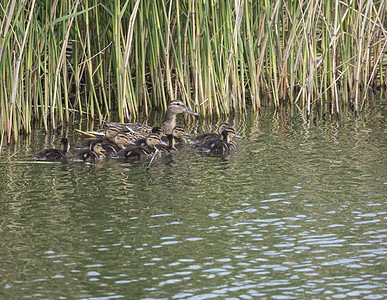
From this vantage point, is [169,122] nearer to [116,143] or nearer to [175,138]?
[175,138]

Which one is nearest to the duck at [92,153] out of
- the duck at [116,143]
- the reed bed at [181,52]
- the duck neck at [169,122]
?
the duck at [116,143]

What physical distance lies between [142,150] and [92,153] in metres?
0.50

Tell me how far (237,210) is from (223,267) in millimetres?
1138

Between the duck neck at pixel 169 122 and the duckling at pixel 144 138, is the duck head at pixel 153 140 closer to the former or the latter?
the duckling at pixel 144 138

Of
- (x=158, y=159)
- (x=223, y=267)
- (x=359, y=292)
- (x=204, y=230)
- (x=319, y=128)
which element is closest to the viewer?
(x=359, y=292)

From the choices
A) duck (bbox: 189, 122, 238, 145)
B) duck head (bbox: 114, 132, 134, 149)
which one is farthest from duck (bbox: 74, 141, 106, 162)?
duck (bbox: 189, 122, 238, 145)

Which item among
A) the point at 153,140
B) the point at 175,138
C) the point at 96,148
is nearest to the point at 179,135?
the point at 175,138

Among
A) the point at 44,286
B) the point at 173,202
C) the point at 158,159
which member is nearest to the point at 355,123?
the point at 158,159

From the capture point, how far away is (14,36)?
783cm

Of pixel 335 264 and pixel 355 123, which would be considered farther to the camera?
pixel 355 123

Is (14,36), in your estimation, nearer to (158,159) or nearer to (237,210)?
(158,159)

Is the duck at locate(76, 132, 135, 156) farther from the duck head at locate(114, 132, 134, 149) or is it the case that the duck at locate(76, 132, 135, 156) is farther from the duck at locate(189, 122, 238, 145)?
the duck at locate(189, 122, 238, 145)

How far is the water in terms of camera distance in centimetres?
393

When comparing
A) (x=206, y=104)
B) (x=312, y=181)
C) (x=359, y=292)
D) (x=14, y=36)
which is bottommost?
(x=359, y=292)
